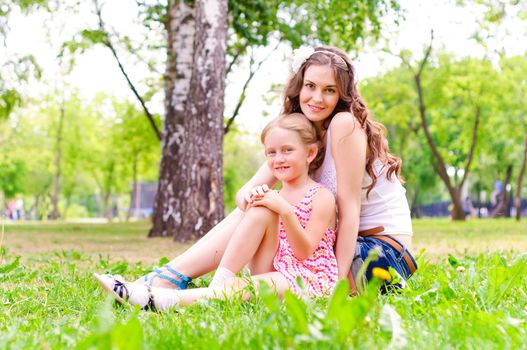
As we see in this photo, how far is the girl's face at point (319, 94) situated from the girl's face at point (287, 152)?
0.26m

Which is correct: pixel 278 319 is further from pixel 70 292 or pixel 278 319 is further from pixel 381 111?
pixel 381 111

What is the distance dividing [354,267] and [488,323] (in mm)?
1453

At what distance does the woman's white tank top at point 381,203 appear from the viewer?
3.94m

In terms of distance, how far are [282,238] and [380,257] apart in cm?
56

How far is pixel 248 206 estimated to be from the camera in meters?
3.55

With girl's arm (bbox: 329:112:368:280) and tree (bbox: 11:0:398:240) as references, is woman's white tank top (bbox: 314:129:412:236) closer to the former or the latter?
girl's arm (bbox: 329:112:368:280)

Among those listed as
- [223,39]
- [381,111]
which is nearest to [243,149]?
[381,111]

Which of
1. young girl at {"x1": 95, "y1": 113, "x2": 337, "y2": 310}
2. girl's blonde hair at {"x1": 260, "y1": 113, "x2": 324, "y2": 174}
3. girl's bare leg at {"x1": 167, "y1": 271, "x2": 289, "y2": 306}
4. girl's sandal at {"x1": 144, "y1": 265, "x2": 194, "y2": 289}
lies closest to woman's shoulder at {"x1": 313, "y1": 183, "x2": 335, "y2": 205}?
young girl at {"x1": 95, "y1": 113, "x2": 337, "y2": 310}

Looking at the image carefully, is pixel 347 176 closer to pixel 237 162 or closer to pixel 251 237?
pixel 251 237

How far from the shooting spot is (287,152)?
12.2 ft

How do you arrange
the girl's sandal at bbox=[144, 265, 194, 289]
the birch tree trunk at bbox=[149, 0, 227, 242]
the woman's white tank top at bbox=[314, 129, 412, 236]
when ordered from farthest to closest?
the birch tree trunk at bbox=[149, 0, 227, 242]
the woman's white tank top at bbox=[314, 129, 412, 236]
the girl's sandal at bbox=[144, 265, 194, 289]

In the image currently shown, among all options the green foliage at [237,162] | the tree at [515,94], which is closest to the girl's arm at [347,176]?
the tree at [515,94]

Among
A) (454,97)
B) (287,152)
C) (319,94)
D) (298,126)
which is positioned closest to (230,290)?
(287,152)

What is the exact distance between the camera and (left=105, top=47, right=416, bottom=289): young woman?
3701 mm
